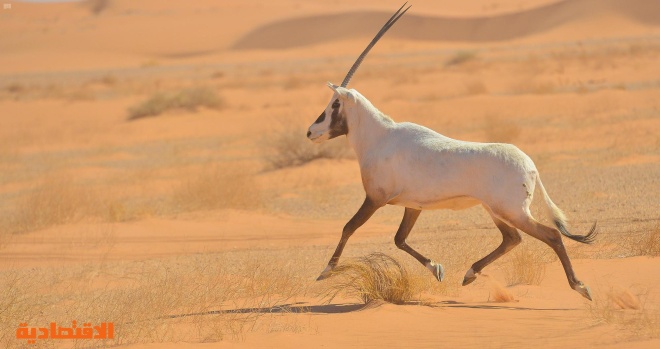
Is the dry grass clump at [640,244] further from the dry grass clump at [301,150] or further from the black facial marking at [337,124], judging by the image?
the dry grass clump at [301,150]

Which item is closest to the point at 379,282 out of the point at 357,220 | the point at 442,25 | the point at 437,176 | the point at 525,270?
the point at 357,220

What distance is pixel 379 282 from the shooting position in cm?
834

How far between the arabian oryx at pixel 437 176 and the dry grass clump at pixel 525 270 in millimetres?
814

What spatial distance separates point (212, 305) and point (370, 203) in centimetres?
166

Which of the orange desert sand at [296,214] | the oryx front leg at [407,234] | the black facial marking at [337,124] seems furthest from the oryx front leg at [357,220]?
the black facial marking at [337,124]

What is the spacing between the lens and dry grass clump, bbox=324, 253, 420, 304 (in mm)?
8328

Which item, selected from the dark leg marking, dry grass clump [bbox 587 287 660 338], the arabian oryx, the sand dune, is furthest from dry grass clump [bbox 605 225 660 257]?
the sand dune

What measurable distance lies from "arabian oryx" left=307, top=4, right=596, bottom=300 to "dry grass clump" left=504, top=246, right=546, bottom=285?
2.67 ft

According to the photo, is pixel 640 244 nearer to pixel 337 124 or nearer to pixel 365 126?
pixel 365 126

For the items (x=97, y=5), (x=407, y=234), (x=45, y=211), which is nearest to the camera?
(x=407, y=234)

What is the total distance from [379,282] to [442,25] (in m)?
83.0

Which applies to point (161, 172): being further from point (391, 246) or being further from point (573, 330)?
point (573, 330)

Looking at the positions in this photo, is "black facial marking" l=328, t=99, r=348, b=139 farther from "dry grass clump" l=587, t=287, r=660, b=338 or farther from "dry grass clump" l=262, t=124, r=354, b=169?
"dry grass clump" l=262, t=124, r=354, b=169

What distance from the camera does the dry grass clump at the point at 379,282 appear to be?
8328 millimetres
